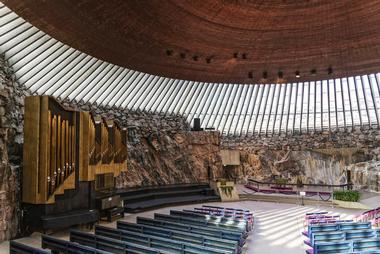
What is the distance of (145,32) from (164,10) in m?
1.74

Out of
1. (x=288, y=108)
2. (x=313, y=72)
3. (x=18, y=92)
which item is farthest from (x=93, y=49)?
(x=288, y=108)

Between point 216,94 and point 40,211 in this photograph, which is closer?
point 40,211

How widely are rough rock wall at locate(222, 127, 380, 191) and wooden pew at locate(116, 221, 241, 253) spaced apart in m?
15.2

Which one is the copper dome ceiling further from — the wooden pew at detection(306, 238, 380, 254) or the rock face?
the wooden pew at detection(306, 238, 380, 254)

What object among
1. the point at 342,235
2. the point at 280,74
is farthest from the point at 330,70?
the point at 342,235

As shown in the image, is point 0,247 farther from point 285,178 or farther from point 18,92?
point 285,178

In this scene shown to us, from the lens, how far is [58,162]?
34.5 feet

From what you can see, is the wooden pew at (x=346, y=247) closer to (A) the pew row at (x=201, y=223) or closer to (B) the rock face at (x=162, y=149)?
(A) the pew row at (x=201, y=223)

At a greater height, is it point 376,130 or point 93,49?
point 93,49

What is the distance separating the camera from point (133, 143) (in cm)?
2072

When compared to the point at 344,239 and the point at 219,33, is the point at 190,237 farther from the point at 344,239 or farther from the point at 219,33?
the point at 219,33

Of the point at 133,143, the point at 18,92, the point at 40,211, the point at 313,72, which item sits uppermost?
the point at 313,72

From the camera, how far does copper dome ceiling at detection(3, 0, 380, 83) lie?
406 inches

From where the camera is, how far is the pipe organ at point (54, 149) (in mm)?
10141
